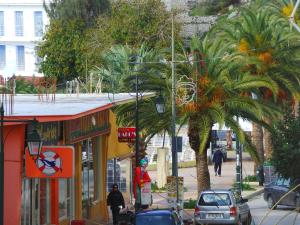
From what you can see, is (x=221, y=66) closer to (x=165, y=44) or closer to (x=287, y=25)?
(x=287, y=25)

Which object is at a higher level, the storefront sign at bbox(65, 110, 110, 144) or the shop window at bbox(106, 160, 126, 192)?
the storefront sign at bbox(65, 110, 110, 144)

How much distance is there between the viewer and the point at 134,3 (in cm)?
7319

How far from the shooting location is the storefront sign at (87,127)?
30797mm

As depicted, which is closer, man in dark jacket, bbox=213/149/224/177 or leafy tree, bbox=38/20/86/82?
man in dark jacket, bbox=213/149/224/177

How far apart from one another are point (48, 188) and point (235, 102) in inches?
488

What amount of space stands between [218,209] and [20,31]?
6882cm

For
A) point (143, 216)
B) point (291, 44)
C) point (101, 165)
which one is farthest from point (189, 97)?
point (143, 216)

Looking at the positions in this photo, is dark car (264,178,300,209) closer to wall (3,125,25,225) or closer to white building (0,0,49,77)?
wall (3,125,25,225)

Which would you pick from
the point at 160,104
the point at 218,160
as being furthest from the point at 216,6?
the point at 160,104

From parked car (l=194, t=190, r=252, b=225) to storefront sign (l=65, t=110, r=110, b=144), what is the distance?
16.2ft

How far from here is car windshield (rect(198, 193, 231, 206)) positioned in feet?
110

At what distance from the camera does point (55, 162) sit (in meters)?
24.0

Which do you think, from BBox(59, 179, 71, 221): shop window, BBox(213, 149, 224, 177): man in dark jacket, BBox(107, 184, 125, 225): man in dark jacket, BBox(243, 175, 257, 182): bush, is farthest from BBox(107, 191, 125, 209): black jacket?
BBox(243, 175, 257, 182): bush

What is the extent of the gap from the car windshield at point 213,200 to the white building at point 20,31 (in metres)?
65.4
